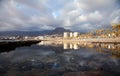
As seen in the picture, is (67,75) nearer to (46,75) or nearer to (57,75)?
(57,75)

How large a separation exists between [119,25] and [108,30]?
39.0m

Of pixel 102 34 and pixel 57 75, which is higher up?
pixel 102 34

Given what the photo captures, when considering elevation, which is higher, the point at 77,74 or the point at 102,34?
the point at 102,34

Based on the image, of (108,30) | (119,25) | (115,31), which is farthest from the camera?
(108,30)

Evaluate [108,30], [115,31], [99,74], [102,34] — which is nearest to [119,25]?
[115,31]

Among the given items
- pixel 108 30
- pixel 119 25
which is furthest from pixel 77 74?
pixel 108 30

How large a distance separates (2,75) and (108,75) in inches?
453

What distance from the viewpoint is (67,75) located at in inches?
695

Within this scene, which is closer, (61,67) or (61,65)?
(61,67)

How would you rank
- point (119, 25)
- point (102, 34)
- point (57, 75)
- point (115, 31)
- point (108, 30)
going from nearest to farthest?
1. point (57, 75)
2. point (119, 25)
3. point (115, 31)
4. point (108, 30)
5. point (102, 34)

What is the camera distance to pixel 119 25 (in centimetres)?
11919

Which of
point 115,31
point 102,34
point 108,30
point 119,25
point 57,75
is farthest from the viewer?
point 102,34

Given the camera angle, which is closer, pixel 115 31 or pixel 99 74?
→ pixel 99 74

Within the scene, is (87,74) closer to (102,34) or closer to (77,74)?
(77,74)
